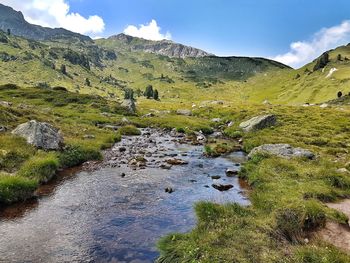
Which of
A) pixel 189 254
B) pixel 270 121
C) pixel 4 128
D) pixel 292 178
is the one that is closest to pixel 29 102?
pixel 4 128

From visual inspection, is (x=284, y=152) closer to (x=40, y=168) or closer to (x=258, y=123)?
(x=258, y=123)

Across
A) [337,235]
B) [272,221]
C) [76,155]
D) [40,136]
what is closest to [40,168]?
[76,155]

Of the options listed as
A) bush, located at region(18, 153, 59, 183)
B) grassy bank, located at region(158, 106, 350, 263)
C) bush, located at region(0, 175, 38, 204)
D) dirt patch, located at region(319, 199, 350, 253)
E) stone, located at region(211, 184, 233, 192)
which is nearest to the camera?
grassy bank, located at region(158, 106, 350, 263)


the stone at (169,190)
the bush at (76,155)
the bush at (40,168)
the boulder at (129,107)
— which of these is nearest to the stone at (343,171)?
the stone at (169,190)

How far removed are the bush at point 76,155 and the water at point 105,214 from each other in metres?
2.26

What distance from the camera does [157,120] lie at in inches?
3280

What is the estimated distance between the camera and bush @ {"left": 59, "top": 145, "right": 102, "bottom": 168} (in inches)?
1319

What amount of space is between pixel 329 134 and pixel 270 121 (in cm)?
1180

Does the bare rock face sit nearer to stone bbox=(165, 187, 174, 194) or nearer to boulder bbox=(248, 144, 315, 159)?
stone bbox=(165, 187, 174, 194)

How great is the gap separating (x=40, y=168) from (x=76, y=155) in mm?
7628

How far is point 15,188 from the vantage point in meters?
22.9

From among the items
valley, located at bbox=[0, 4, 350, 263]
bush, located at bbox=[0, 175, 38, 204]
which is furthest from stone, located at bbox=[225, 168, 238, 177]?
bush, located at bbox=[0, 175, 38, 204]

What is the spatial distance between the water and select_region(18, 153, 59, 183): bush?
35.9 inches

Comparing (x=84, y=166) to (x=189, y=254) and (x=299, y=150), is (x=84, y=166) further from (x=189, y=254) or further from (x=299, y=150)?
(x=299, y=150)
